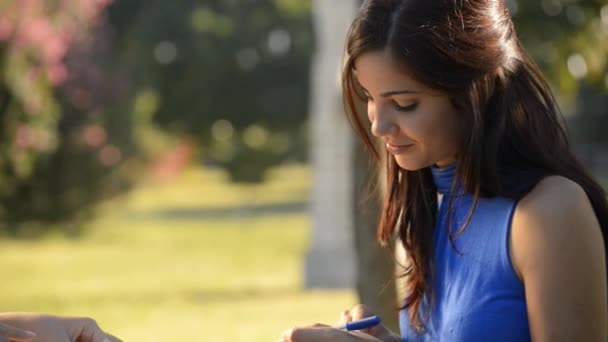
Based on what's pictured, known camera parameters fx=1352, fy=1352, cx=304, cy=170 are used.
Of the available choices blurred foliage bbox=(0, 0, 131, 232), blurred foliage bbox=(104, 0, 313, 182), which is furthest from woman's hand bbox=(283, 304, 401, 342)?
blurred foliage bbox=(104, 0, 313, 182)

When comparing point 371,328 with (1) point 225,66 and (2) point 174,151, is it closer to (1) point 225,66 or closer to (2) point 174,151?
(2) point 174,151

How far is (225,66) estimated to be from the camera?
36.1 m

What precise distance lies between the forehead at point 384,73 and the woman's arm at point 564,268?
31 centimetres

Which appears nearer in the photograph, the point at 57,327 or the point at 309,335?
the point at 309,335

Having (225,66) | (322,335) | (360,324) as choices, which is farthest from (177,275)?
(225,66)

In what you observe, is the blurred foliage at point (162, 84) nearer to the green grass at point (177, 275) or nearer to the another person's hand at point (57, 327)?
the green grass at point (177, 275)

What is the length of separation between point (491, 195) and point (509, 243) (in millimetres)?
105

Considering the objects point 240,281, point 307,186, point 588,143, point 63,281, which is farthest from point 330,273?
point 307,186

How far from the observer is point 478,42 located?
2.24m

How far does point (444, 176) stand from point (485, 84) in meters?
0.20

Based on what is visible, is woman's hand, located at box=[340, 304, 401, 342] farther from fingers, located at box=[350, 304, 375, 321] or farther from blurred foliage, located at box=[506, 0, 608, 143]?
blurred foliage, located at box=[506, 0, 608, 143]

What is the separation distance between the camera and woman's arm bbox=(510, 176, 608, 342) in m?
2.07

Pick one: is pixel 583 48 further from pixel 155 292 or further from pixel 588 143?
pixel 588 143

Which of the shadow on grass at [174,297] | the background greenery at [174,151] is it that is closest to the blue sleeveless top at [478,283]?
the background greenery at [174,151]
